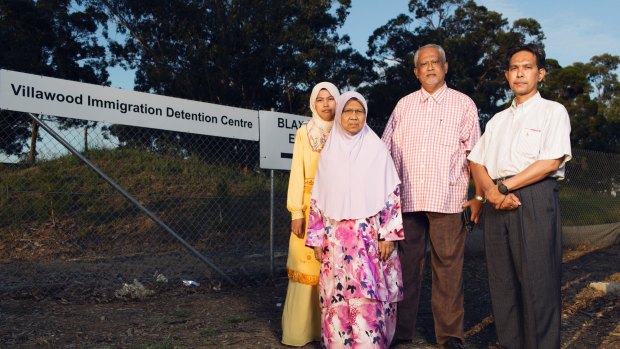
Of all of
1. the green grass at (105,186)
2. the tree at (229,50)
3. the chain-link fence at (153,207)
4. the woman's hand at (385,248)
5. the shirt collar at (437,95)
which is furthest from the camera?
the tree at (229,50)

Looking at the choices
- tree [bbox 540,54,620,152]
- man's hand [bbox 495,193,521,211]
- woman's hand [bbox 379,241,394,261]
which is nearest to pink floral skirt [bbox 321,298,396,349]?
woman's hand [bbox 379,241,394,261]

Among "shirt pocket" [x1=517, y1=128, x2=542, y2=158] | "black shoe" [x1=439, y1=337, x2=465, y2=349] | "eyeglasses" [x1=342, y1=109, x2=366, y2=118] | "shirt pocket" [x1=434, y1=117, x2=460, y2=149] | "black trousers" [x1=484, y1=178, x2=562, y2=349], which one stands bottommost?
"black shoe" [x1=439, y1=337, x2=465, y2=349]

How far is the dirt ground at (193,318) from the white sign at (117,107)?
1.62 metres

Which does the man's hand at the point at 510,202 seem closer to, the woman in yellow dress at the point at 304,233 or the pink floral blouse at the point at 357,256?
the pink floral blouse at the point at 357,256

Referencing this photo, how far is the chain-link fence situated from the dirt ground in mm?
856

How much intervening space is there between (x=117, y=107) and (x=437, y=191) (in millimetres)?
2895

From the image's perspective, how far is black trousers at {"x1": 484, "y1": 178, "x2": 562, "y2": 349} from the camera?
3291 millimetres

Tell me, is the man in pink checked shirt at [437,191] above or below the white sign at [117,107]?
below

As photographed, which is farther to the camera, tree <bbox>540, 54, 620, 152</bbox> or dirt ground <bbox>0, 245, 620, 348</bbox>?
tree <bbox>540, 54, 620, 152</bbox>

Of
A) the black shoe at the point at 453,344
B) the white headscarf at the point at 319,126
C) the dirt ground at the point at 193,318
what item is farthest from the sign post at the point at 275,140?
the black shoe at the point at 453,344

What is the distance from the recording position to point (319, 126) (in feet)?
14.2

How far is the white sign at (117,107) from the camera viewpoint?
485cm

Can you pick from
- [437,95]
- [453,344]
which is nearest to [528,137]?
[437,95]

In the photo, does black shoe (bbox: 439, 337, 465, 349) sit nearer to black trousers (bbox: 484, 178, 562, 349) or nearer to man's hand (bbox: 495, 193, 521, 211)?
black trousers (bbox: 484, 178, 562, 349)
